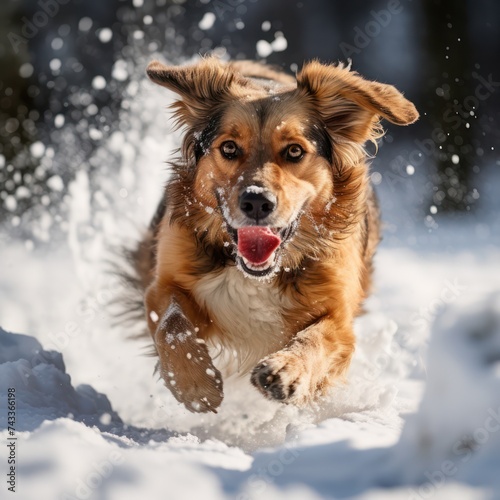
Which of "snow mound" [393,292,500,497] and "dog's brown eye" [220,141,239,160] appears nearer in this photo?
"snow mound" [393,292,500,497]

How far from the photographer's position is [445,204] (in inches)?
313

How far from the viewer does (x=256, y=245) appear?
3.18 m

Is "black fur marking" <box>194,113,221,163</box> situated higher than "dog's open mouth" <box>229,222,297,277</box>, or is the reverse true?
"black fur marking" <box>194,113,221,163</box>

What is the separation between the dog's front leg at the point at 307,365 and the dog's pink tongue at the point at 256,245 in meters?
0.38

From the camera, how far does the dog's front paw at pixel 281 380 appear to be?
279 centimetres

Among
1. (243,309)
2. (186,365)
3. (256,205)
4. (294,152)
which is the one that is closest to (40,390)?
(186,365)

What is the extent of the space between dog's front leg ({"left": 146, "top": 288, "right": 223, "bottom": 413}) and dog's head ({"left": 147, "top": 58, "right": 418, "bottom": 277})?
38cm

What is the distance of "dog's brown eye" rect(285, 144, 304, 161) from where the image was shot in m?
3.27

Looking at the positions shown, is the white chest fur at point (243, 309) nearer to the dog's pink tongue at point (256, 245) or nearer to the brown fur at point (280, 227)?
the brown fur at point (280, 227)

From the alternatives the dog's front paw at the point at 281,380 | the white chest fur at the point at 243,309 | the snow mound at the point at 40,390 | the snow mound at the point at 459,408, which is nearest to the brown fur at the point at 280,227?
the white chest fur at the point at 243,309

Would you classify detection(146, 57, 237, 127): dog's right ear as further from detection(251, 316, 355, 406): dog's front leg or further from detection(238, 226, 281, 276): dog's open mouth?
detection(251, 316, 355, 406): dog's front leg

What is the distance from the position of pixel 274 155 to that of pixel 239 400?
4.55 ft

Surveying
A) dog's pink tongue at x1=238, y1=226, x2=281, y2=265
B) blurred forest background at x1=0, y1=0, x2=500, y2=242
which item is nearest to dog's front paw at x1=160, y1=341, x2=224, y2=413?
dog's pink tongue at x1=238, y1=226, x2=281, y2=265

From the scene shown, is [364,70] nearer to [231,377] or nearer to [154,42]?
[154,42]
